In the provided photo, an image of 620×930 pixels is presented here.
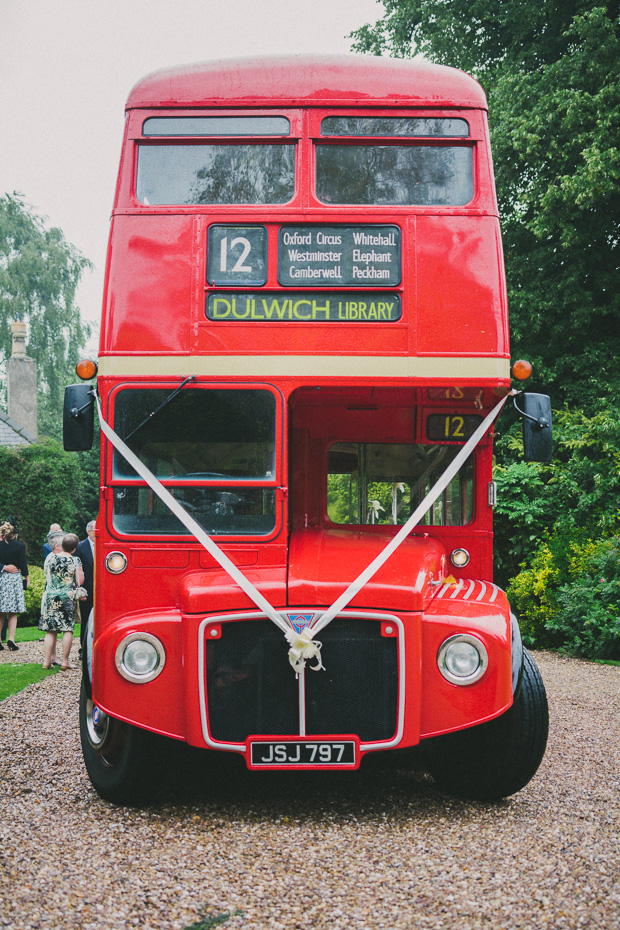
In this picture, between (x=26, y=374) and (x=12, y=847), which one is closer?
(x=12, y=847)

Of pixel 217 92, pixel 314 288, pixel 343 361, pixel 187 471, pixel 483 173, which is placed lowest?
pixel 187 471

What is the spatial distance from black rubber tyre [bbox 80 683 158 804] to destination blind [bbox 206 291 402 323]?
2.30m

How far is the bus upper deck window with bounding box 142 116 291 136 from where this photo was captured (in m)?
5.18

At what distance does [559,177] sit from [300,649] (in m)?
12.9

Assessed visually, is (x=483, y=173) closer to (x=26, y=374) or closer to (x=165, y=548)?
(x=165, y=548)

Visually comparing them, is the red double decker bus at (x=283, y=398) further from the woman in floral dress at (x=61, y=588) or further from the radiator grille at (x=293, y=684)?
the woman in floral dress at (x=61, y=588)

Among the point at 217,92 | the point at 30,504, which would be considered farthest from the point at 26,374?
the point at 217,92

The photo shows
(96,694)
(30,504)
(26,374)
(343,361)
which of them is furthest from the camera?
(26,374)

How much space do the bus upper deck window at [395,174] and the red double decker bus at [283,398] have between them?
0.01 m

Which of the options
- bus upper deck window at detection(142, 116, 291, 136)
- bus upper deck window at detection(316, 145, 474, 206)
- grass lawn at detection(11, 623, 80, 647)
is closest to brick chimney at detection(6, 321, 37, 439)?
grass lawn at detection(11, 623, 80, 647)

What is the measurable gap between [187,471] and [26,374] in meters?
29.7

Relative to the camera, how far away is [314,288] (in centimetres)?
502

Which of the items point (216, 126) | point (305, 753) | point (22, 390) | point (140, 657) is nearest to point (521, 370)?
point (216, 126)

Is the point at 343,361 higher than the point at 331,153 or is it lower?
lower
